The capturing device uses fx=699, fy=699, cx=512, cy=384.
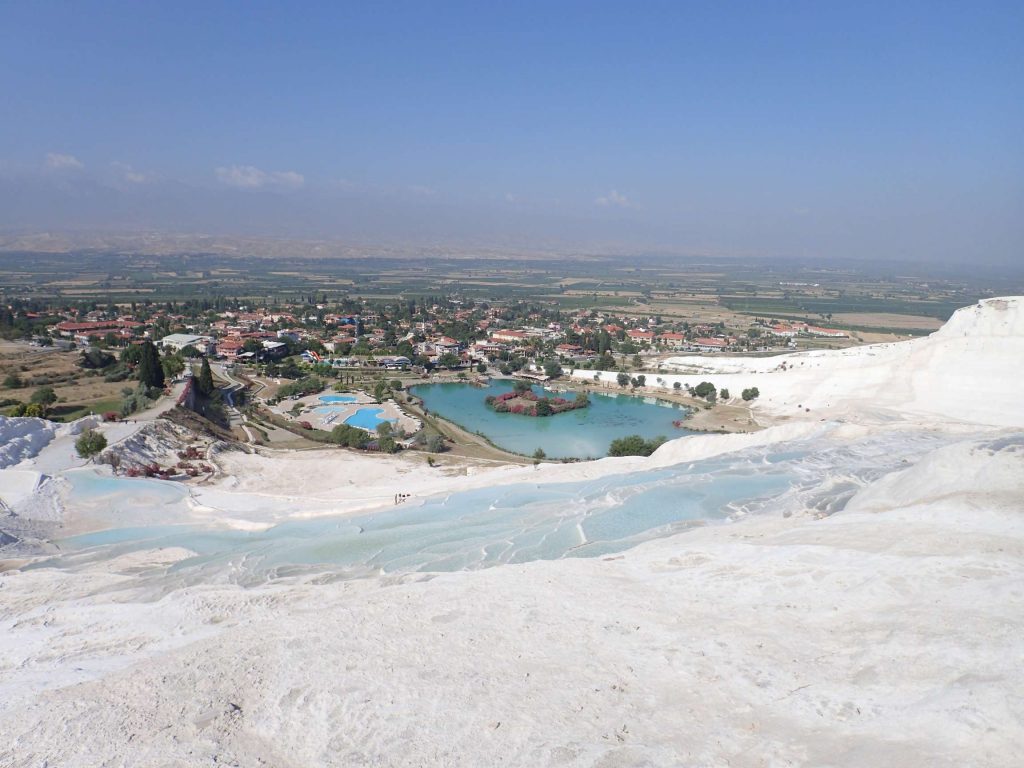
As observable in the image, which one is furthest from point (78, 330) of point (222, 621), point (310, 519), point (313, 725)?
point (313, 725)

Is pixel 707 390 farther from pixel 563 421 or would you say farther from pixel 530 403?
pixel 530 403

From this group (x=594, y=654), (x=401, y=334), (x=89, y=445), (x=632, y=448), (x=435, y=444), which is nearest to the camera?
(x=594, y=654)

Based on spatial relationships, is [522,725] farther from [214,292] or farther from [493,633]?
[214,292]

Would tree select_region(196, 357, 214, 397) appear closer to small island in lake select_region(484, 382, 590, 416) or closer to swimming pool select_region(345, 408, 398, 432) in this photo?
swimming pool select_region(345, 408, 398, 432)

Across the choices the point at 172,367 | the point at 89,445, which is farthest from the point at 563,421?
the point at 89,445

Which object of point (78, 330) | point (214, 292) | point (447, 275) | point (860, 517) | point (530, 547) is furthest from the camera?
point (447, 275)
